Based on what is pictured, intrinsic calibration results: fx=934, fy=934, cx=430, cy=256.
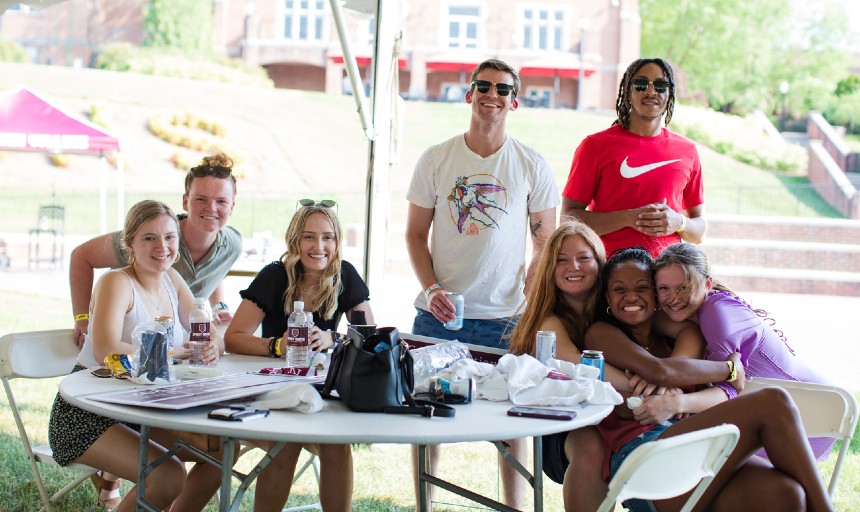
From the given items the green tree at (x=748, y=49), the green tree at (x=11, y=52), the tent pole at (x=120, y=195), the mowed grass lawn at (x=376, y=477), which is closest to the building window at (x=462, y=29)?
the green tree at (x=748, y=49)

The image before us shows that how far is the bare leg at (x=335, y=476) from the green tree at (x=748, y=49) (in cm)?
2786

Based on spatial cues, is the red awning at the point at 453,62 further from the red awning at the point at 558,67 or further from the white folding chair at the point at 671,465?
the white folding chair at the point at 671,465

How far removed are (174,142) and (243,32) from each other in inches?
329

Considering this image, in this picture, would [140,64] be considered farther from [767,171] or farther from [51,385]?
[51,385]

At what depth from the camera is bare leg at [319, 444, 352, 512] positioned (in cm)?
262

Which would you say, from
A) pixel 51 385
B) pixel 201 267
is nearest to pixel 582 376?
pixel 201 267

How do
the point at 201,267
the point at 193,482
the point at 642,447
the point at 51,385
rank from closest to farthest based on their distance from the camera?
the point at 642,447
the point at 193,482
the point at 201,267
the point at 51,385

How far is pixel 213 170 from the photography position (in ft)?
11.5

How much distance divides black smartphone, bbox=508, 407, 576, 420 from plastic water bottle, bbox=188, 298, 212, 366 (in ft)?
3.39

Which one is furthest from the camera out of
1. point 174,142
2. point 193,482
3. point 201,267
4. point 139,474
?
point 174,142

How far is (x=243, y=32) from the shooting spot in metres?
29.1

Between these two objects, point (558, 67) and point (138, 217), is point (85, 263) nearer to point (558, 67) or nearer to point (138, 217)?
point (138, 217)

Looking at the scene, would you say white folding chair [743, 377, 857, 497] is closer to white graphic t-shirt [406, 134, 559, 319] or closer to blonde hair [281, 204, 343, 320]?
white graphic t-shirt [406, 134, 559, 319]

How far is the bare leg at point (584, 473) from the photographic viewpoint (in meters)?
2.57
